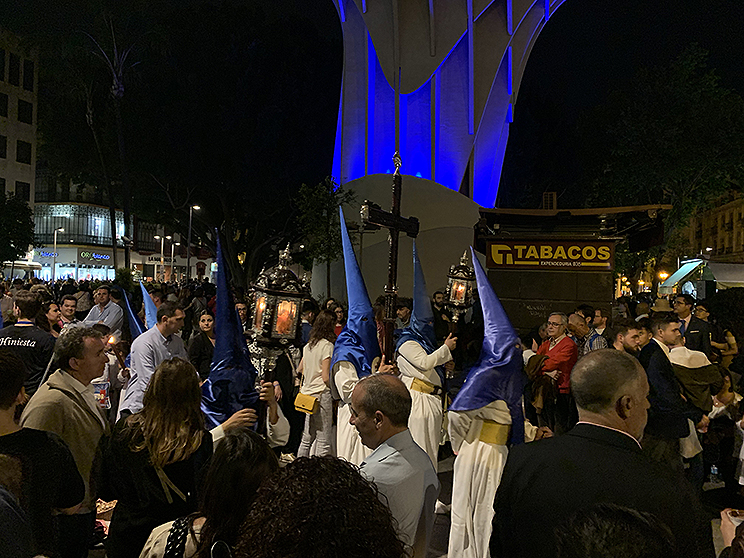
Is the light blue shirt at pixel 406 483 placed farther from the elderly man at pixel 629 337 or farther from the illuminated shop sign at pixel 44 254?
the illuminated shop sign at pixel 44 254

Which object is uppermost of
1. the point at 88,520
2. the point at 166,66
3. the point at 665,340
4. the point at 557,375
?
the point at 166,66

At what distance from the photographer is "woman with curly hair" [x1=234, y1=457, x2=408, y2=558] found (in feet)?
4.81

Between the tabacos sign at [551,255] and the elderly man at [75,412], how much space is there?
41.4ft

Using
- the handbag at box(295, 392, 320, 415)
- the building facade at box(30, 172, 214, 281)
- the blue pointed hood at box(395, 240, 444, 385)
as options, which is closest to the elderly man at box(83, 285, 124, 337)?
the handbag at box(295, 392, 320, 415)

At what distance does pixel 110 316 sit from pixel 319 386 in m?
4.54

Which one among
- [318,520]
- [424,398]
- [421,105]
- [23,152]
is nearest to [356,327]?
[424,398]

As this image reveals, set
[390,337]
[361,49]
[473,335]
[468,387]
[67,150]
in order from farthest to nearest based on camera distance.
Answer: [67,150]
[361,49]
[473,335]
[390,337]
[468,387]

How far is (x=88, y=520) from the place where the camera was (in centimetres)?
401

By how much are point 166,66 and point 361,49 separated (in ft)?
27.1

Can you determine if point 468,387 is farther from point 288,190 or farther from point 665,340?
point 288,190

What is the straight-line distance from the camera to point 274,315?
5.02 meters

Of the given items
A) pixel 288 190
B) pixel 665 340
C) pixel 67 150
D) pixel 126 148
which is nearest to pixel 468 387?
pixel 665 340

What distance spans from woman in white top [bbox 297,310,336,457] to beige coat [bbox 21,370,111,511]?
11.4ft

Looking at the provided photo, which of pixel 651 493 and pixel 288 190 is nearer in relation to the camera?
pixel 651 493
